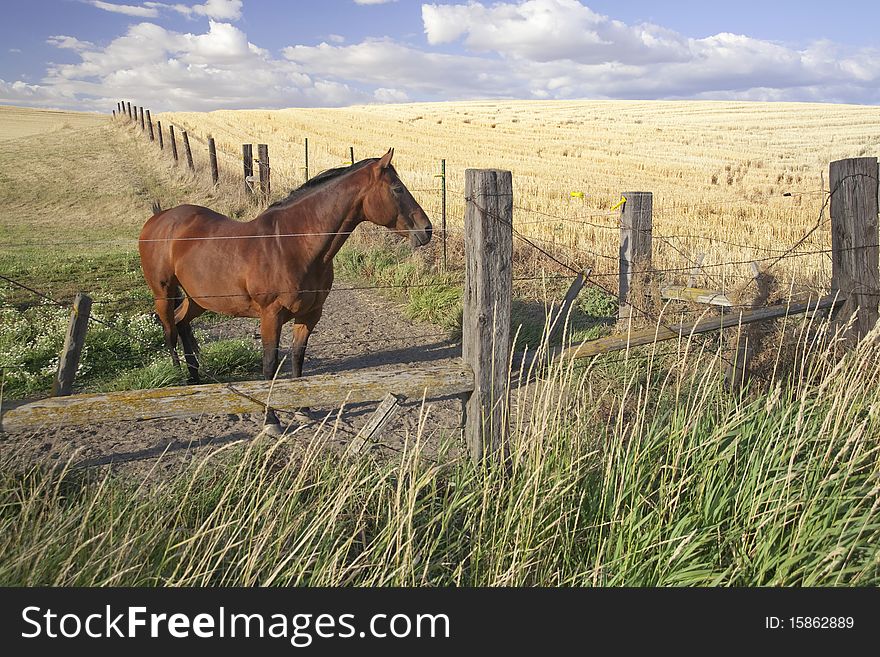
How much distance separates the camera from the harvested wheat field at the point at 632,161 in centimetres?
1048

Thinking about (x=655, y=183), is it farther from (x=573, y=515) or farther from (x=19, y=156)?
(x=19, y=156)

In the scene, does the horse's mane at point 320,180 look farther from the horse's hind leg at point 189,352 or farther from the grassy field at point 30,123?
the grassy field at point 30,123

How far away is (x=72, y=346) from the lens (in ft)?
13.9

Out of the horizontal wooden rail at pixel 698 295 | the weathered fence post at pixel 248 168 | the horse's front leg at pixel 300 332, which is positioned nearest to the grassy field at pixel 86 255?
the weathered fence post at pixel 248 168

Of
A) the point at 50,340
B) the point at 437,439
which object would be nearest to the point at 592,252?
the point at 437,439

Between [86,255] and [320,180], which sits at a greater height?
[320,180]

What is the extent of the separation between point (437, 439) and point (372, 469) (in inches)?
50.7

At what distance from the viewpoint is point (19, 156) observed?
27.4m

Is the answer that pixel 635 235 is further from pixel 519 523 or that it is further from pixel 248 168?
pixel 248 168

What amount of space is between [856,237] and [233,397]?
4.21 metres

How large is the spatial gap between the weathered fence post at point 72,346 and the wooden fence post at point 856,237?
5.01 metres

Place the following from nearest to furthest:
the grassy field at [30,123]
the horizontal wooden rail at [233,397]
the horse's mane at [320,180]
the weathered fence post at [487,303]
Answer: the horizontal wooden rail at [233,397], the weathered fence post at [487,303], the horse's mane at [320,180], the grassy field at [30,123]

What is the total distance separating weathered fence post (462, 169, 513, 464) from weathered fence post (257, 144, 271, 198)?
10.9m

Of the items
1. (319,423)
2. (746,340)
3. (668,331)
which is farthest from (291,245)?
(746,340)
